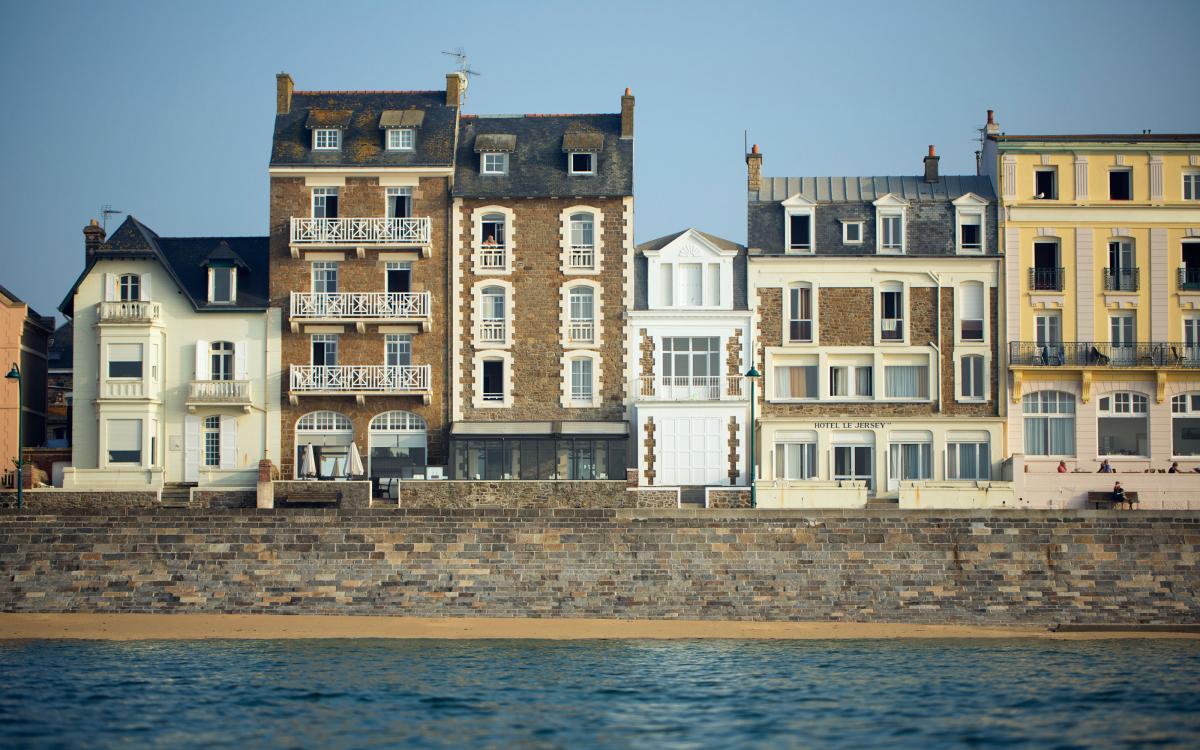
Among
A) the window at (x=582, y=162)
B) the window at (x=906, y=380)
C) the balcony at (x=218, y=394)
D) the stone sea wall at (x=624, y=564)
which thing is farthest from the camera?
the window at (x=582, y=162)

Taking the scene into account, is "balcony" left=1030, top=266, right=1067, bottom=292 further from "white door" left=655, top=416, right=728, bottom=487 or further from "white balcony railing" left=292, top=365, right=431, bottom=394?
"white balcony railing" left=292, top=365, right=431, bottom=394

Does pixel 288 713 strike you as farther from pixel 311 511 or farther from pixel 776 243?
pixel 776 243

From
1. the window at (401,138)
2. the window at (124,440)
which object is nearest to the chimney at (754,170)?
the window at (401,138)

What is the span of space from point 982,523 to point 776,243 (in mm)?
13947

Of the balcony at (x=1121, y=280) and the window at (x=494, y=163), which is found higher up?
the window at (x=494, y=163)

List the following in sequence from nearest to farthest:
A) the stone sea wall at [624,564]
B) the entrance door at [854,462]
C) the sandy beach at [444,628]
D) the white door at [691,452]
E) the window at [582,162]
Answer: the sandy beach at [444,628], the stone sea wall at [624,564], the white door at [691,452], the entrance door at [854,462], the window at [582,162]

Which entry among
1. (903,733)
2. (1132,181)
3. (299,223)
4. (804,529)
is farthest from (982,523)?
(299,223)

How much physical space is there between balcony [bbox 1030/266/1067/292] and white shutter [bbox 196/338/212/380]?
26.9 m

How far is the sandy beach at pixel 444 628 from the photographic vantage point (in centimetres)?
3634

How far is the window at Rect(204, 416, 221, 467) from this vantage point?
47094mm

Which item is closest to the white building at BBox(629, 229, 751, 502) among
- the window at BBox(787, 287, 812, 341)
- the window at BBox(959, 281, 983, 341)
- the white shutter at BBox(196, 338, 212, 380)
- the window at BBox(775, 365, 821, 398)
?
the window at BBox(775, 365, 821, 398)

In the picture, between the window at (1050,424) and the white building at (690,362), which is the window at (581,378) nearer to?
the white building at (690,362)

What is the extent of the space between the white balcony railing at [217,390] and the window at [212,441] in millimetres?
781

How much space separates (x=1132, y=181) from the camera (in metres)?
48.3
